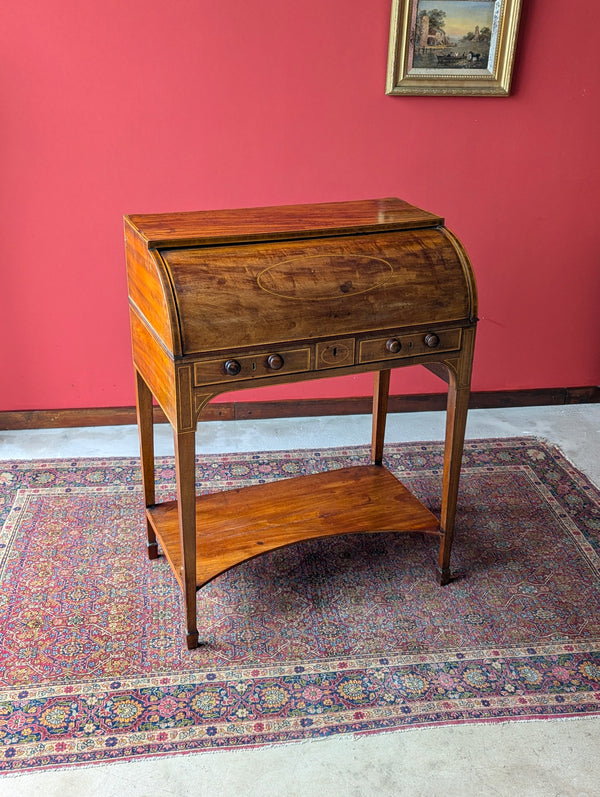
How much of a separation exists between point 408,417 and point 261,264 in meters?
2.07

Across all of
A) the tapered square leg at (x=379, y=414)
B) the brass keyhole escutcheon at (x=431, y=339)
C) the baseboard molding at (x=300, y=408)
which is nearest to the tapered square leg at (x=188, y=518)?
the brass keyhole escutcheon at (x=431, y=339)

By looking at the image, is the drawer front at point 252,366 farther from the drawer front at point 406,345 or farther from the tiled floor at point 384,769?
the tiled floor at point 384,769

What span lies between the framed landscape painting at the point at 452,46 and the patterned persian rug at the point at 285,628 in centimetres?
182

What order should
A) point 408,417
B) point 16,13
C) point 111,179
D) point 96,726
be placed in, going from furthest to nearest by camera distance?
point 408,417
point 111,179
point 16,13
point 96,726

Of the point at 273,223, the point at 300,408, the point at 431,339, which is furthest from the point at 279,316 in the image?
the point at 300,408

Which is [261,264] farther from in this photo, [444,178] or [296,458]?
[444,178]

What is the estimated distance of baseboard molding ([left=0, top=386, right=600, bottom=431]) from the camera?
3947 mm

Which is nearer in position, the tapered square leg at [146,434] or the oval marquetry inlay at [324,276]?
the oval marquetry inlay at [324,276]

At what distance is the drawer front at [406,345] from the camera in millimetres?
2443

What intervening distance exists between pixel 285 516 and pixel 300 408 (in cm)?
129

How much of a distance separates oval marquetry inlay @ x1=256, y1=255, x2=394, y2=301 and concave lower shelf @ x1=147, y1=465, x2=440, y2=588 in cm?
92

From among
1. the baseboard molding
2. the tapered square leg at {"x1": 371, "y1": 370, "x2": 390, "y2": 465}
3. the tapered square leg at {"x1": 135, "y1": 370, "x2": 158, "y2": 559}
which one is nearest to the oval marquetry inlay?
the tapered square leg at {"x1": 135, "y1": 370, "x2": 158, "y2": 559}

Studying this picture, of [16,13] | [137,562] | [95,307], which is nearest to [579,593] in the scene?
[137,562]

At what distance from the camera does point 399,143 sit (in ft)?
12.2
